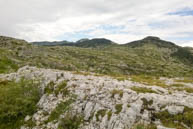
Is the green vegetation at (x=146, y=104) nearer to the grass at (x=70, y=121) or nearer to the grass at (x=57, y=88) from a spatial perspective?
the grass at (x=70, y=121)

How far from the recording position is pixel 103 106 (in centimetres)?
1343

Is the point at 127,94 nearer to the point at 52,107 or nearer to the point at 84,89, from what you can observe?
the point at 84,89

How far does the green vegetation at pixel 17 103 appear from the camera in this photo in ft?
48.5

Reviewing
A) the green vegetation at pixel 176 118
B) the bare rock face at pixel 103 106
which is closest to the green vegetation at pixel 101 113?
the bare rock face at pixel 103 106

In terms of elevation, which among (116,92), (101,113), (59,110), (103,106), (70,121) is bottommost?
(70,121)

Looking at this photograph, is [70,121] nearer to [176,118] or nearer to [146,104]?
[146,104]

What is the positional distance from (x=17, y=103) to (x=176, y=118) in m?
16.2

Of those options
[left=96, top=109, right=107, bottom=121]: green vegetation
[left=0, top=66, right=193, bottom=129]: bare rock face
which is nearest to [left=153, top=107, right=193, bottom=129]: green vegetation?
[left=0, top=66, right=193, bottom=129]: bare rock face

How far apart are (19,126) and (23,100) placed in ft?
9.03

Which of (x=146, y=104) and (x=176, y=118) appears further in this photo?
(x=146, y=104)

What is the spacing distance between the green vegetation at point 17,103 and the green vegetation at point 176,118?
13.6m

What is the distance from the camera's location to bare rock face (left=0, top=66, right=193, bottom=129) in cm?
1147

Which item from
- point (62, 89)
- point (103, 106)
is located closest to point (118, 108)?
point (103, 106)

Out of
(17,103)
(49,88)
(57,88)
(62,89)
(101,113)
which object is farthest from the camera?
(49,88)
